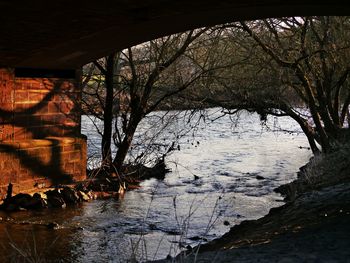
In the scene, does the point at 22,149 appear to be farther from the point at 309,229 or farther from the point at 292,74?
the point at 292,74

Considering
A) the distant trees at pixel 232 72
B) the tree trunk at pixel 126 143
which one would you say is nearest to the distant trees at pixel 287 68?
the distant trees at pixel 232 72

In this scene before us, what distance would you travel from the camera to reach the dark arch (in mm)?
5270

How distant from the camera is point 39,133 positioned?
28.5ft

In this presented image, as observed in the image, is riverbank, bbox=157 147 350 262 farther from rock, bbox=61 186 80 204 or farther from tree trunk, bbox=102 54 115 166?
tree trunk, bbox=102 54 115 166

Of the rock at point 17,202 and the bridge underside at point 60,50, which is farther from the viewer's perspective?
the rock at point 17,202

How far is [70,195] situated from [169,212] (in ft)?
5.84

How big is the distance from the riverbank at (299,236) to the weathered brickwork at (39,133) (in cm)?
367

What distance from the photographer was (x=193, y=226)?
719cm

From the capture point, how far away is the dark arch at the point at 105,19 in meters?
5.27

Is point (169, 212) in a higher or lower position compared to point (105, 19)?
lower

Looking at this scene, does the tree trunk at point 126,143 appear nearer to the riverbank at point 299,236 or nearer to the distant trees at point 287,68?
the distant trees at point 287,68

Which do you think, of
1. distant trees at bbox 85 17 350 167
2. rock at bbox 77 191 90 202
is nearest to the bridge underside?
rock at bbox 77 191 90 202

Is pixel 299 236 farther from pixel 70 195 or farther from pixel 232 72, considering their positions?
pixel 232 72

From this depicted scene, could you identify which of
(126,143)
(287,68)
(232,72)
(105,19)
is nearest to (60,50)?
(105,19)
